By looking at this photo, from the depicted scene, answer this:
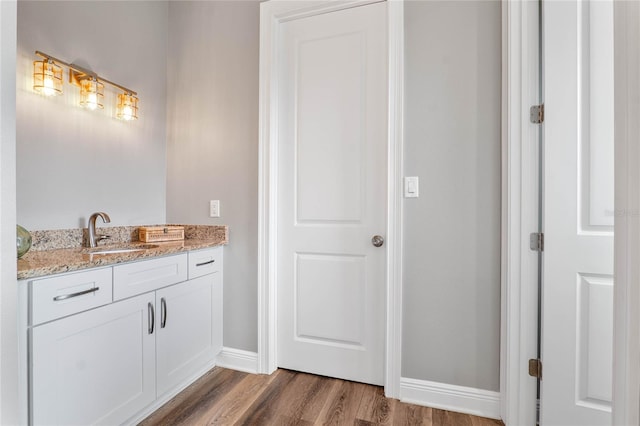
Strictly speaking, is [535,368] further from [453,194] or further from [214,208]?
[214,208]

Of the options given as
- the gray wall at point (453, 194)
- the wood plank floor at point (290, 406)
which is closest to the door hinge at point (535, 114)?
the gray wall at point (453, 194)

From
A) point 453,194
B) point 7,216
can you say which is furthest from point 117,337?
point 453,194

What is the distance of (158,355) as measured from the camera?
1.70 metres

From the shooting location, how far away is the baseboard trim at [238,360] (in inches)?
85.4

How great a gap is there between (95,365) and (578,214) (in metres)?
2.21

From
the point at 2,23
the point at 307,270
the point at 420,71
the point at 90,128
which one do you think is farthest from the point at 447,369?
the point at 90,128

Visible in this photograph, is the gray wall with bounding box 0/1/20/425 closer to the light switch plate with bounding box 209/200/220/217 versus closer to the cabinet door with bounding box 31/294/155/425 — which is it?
the cabinet door with bounding box 31/294/155/425

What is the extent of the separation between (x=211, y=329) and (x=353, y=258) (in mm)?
1030

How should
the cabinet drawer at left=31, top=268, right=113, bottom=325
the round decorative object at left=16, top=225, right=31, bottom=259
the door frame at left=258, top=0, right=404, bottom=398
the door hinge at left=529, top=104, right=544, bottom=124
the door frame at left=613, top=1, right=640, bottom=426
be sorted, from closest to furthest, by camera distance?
the door frame at left=613, top=1, right=640, bottom=426, the cabinet drawer at left=31, top=268, right=113, bottom=325, the round decorative object at left=16, top=225, right=31, bottom=259, the door hinge at left=529, top=104, right=544, bottom=124, the door frame at left=258, top=0, right=404, bottom=398

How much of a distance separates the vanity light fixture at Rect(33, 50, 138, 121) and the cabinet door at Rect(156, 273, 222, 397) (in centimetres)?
113

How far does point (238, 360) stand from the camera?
221 centimetres

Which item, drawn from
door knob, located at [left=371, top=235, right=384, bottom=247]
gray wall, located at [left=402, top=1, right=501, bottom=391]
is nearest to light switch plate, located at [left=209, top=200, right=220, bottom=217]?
door knob, located at [left=371, top=235, right=384, bottom=247]

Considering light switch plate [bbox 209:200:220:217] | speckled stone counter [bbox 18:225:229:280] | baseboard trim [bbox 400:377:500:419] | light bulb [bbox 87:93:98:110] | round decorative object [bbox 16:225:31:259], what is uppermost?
light bulb [bbox 87:93:98:110]

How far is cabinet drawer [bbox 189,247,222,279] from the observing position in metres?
1.96
